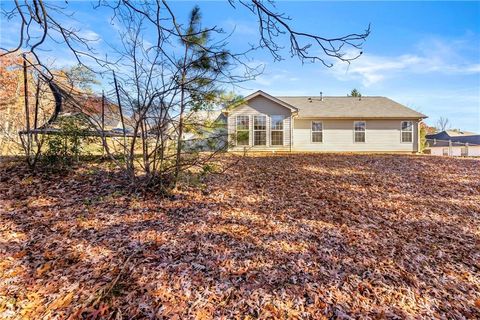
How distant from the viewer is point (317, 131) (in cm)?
1498

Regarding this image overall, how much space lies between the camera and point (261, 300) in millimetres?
2412

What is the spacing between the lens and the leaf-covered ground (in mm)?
2338

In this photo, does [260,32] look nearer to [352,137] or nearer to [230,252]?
[230,252]

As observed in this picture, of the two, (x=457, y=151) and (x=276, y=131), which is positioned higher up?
(x=276, y=131)

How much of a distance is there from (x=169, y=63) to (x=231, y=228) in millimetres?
2970

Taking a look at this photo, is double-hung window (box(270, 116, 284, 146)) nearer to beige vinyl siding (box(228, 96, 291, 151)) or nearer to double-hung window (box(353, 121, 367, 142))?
beige vinyl siding (box(228, 96, 291, 151))

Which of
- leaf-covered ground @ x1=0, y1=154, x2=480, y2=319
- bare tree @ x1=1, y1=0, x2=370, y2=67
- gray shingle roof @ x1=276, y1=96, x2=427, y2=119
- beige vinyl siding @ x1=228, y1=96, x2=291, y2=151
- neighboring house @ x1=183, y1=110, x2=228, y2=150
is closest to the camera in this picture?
leaf-covered ground @ x1=0, y1=154, x2=480, y2=319

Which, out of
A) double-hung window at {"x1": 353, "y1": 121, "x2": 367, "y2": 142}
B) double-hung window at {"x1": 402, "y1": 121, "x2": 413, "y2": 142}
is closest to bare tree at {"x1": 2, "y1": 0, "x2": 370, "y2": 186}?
double-hung window at {"x1": 353, "y1": 121, "x2": 367, "y2": 142}

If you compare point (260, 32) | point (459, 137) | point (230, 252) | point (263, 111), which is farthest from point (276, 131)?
point (459, 137)

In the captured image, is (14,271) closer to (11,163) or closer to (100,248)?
(100,248)

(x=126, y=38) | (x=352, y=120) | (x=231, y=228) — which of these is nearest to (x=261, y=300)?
(x=231, y=228)

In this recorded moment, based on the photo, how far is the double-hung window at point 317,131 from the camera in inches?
589

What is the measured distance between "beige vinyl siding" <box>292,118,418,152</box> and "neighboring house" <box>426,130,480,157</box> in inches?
186

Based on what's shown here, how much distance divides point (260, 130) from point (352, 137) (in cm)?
557
